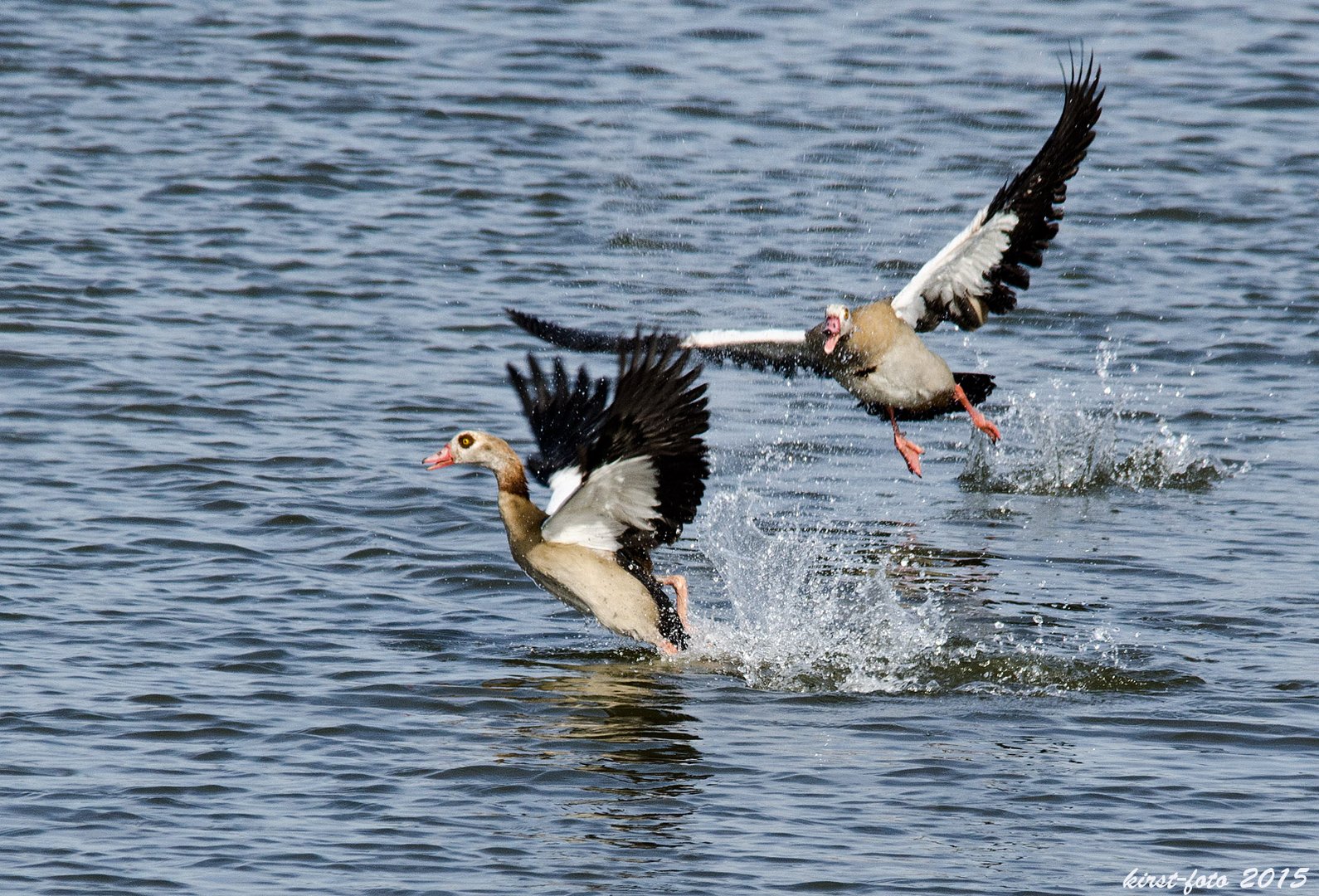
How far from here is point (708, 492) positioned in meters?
10.5

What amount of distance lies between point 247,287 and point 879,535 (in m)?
5.52

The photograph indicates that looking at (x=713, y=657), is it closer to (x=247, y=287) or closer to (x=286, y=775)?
(x=286, y=775)

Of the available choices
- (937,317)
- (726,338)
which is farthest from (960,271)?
(726,338)

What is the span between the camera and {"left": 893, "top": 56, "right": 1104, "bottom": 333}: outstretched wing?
10.1 meters

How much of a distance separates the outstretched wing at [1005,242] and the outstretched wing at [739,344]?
63 cm

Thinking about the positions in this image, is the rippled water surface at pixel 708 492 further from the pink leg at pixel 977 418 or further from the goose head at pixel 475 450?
the goose head at pixel 475 450

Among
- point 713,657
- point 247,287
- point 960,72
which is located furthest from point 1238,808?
point 960,72

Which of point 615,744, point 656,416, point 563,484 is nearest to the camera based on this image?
point 615,744

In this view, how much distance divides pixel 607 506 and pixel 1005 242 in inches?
134

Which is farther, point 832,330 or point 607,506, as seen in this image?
point 832,330

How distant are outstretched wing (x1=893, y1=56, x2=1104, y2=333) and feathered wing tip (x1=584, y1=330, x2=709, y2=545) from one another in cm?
301

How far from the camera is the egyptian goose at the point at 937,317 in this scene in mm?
10164

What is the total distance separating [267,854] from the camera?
238 inches

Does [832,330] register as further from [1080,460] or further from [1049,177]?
[1080,460]
